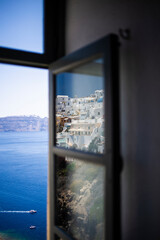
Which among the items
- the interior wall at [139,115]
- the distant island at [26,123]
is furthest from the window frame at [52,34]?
the distant island at [26,123]

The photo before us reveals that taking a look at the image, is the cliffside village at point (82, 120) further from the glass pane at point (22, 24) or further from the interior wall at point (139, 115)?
the interior wall at point (139, 115)

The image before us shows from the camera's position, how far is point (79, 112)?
207 centimetres

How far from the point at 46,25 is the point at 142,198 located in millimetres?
1293

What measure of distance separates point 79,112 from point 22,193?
12811mm

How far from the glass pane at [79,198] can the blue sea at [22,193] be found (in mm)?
8774

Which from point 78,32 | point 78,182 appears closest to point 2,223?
point 78,182

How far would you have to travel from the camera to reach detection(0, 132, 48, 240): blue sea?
12.1 meters


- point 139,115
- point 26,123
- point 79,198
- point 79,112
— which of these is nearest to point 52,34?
point 79,112

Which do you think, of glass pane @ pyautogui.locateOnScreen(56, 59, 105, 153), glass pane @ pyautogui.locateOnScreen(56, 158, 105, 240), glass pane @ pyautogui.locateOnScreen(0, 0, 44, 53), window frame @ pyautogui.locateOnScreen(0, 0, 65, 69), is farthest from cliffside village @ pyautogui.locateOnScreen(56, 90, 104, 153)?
glass pane @ pyautogui.locateOnScreen(0, 0, 44, 53)

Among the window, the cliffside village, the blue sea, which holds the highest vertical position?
the window

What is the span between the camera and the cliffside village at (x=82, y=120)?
1922mm

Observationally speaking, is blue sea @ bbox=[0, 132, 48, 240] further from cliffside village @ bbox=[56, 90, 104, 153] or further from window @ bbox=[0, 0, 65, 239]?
window @ bbox=[0, 0, 65, 239]

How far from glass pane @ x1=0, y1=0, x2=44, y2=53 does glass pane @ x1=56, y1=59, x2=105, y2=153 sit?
309 millimetres

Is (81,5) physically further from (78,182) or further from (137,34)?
(78,182)
